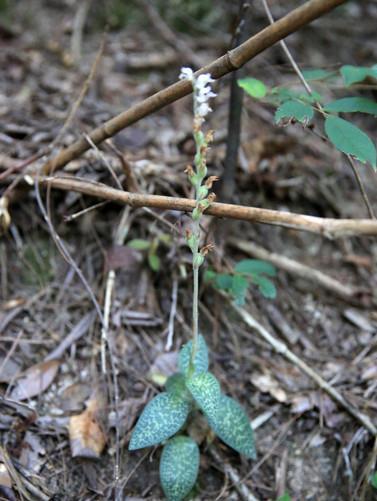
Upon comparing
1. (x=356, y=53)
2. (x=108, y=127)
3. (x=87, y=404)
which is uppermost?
(x=108, y=127)

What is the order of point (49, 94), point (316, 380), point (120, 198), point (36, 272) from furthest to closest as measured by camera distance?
point (49, 94) < point (36, 272) < point (316, 380) < point (120, 198)

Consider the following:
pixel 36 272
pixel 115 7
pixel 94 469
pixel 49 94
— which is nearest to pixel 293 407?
pixel 94 469

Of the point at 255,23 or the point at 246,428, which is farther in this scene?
the point at 255,23

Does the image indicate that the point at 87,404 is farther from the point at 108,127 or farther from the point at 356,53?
the point at 356,53

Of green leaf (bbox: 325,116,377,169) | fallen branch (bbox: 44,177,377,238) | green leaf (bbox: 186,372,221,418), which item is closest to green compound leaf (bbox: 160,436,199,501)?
green leaf (bbox: 186,372,221,418)

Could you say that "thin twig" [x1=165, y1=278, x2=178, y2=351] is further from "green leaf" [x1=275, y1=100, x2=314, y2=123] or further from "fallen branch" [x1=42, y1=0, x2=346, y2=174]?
"green leaf" [x1=275, y1=100, x2=314, y2=123]

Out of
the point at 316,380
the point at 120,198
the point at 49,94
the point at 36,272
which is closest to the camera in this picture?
the point at 120,198

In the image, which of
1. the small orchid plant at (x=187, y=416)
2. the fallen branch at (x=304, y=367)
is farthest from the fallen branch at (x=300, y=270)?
the small orchid plant at (x=187, y=416)
